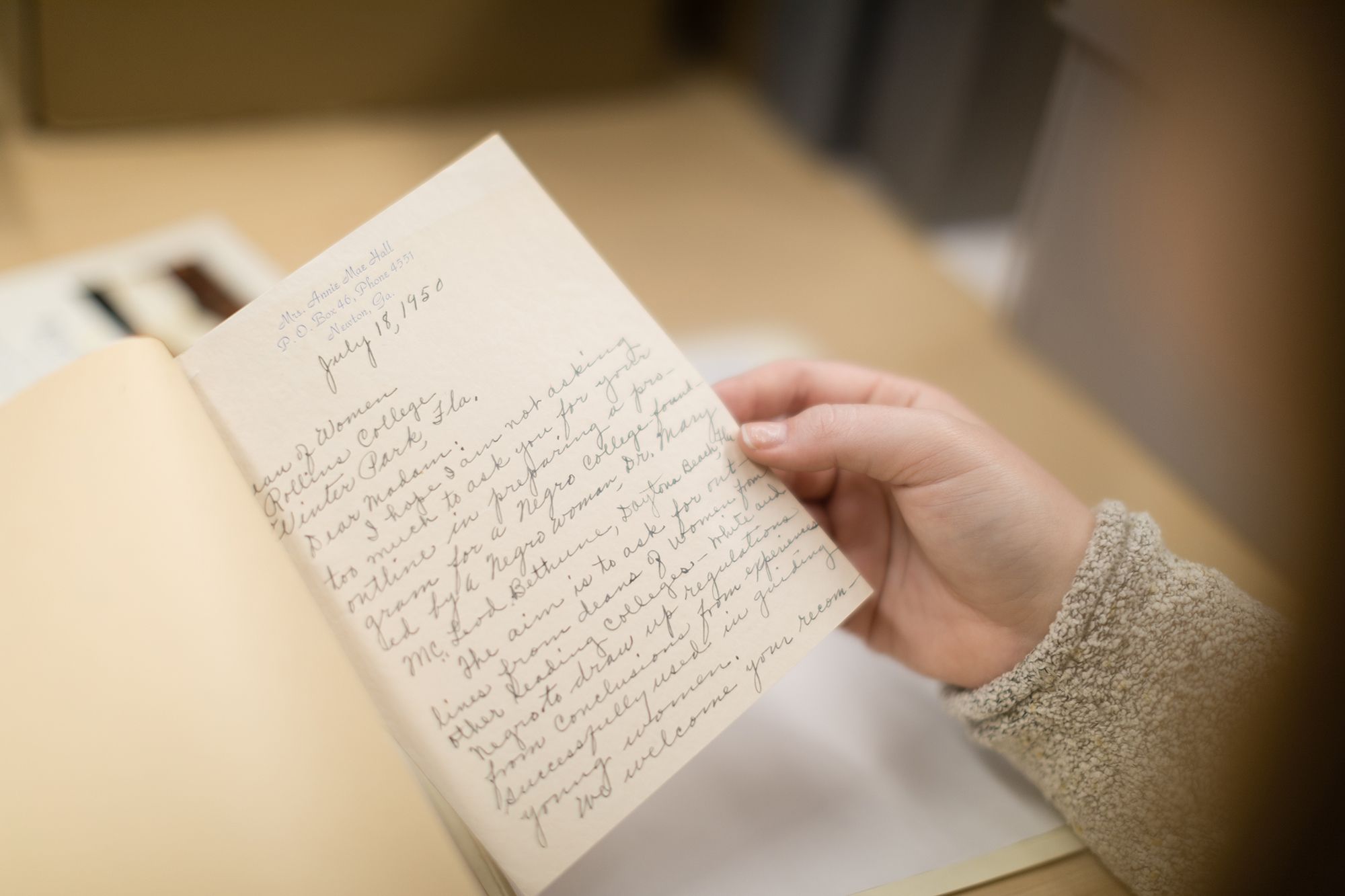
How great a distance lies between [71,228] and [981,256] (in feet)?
2.46

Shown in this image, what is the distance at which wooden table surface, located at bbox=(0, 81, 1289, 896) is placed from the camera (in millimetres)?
741

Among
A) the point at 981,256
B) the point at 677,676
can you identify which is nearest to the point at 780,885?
the point at 677,676

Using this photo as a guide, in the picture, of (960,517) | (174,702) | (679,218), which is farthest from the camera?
(679,218)

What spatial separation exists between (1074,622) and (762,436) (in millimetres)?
161

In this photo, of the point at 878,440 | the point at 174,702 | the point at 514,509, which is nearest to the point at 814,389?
the point at 878,440

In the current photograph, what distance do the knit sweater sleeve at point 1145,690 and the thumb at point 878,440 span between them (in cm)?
8

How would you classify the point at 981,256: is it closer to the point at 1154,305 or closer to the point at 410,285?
the point at 1154,305

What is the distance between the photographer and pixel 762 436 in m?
0.45

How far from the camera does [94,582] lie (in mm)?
375

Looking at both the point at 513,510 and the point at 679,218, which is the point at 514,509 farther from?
the point at 679,218

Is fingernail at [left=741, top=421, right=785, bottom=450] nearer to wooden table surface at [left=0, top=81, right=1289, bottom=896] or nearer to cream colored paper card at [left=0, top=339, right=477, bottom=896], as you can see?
cream colored paper card at [left=0, top=339, right=477, bottom=896]

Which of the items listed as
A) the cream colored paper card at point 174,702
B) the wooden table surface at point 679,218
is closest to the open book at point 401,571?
the cream colored paper card at point 174,702

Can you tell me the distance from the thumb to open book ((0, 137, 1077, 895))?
0.08 feet

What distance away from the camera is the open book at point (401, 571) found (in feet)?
1.16
